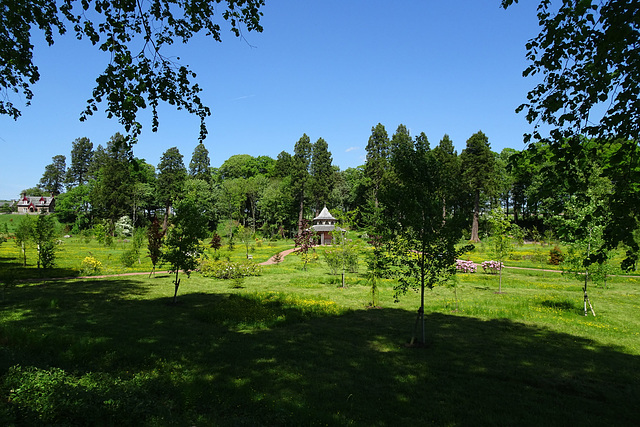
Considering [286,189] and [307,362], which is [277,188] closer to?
[286,189]

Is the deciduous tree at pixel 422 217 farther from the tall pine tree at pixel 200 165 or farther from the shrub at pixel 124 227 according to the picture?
the tall pine tree at pixel 200 165

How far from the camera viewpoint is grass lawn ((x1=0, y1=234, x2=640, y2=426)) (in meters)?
6.38

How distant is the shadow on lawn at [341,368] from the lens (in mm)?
6824

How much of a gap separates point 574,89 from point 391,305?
49.9 ft

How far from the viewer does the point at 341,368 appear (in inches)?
369

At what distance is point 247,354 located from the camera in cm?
1031

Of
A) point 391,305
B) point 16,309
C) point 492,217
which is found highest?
point 492,217

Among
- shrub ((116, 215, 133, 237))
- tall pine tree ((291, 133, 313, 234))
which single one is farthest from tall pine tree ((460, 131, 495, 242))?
shrub ((116, 215, 133, 237))

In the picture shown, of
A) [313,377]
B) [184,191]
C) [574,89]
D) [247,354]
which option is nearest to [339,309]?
[247,354]

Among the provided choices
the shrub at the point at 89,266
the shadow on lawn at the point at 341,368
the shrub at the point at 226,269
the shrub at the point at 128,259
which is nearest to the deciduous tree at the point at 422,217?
the shadow on lawn at the point at 341,368

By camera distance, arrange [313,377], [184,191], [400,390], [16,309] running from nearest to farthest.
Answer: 1. [400,390]
2. [313,377]
3. [16,309]
4. [184,191]

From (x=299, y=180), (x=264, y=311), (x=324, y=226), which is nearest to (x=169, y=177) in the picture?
(x=299, y=180)

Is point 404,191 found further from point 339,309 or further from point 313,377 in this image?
point 339,309

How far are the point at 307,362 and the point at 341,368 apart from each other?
101 cm
